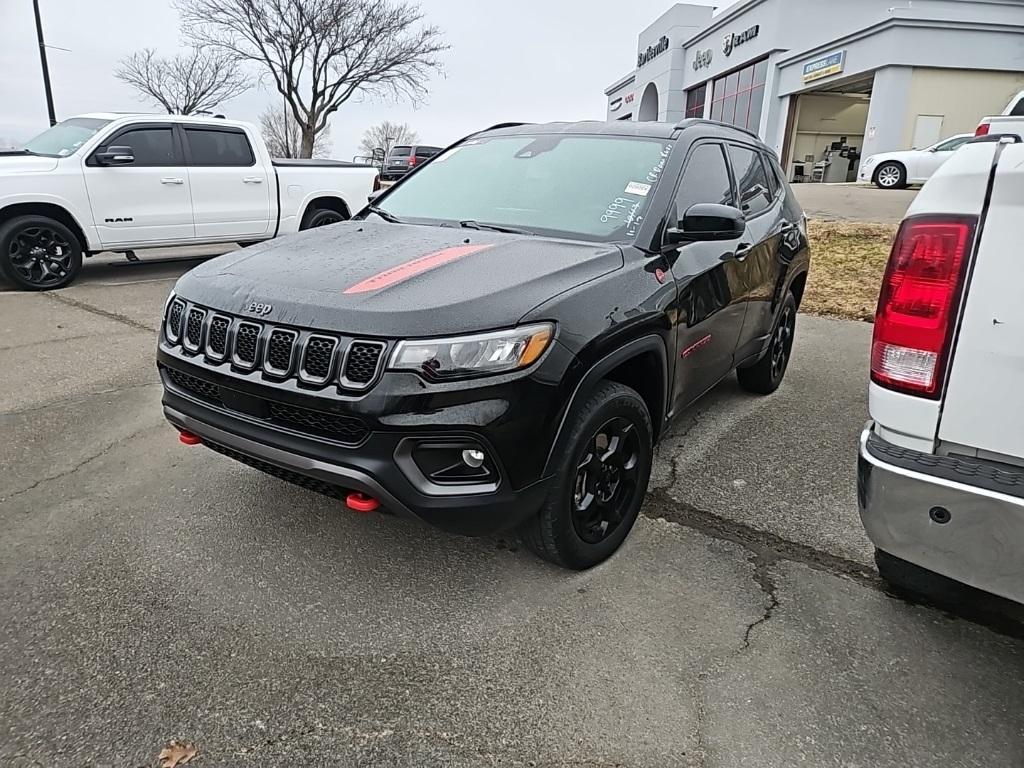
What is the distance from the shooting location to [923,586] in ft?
9.01

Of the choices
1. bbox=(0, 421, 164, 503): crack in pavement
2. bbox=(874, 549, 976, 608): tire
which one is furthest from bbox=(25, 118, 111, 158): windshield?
bbox=(874, 549, 976, 608): tire

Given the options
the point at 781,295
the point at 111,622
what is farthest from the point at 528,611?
the point at 781,295

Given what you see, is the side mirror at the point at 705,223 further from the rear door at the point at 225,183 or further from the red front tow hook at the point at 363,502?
the rear door at the point at 225,183

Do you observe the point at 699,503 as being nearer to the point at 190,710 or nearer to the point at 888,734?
the point at 888,734

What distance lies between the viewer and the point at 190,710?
2133mm

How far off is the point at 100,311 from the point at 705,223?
6.46m

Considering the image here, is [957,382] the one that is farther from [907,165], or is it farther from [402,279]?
[907,165]

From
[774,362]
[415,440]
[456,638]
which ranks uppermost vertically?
[415,440]

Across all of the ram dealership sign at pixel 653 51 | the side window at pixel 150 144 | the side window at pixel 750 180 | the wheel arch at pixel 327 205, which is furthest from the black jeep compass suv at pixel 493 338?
the ram dealership sign at pixel 653 51

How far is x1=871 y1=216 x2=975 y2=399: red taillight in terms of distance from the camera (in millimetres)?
1825

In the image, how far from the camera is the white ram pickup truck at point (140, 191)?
780 cm

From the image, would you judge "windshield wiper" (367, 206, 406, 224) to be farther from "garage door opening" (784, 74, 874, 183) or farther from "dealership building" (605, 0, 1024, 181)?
"garage door opening" (784, 74, 874, 183)

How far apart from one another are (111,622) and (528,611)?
4.85 ft

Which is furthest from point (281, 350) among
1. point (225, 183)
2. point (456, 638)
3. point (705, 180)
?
point (225, 183)
